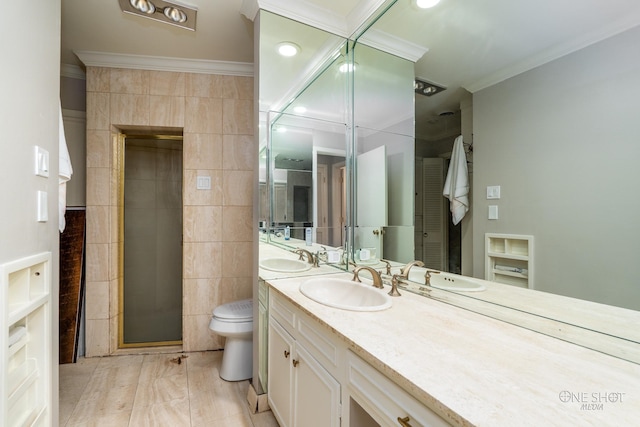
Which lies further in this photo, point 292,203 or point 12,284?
point 292,203

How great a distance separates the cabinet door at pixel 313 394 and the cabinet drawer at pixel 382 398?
0.41ft

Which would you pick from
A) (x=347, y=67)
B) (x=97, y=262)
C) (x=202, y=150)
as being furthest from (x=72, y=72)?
(x=347, y=67)

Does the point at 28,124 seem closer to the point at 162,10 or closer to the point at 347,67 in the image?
the point at 162,10

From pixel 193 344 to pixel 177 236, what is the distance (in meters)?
1.03

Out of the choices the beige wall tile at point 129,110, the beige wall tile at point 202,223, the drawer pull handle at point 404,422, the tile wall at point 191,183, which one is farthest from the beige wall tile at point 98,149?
the drawer pull handle at point 404,422

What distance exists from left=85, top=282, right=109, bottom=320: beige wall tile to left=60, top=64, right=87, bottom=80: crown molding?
1.82m

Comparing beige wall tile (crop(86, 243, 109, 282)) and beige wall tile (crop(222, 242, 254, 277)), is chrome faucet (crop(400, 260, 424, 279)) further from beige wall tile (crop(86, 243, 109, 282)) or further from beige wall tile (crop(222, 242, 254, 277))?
beige wall tile (crop(86, 243, 109, 282))

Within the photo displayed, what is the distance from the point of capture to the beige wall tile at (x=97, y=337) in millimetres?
2318

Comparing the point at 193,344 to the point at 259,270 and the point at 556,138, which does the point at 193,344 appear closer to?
the point at 259,270

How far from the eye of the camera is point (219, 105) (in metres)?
2.52

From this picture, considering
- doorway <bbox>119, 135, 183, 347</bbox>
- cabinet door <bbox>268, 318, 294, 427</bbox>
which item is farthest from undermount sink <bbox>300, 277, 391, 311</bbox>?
doorway <bbox>119, 135, 183, 347</bbox>

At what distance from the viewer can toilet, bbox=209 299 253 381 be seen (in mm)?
1961

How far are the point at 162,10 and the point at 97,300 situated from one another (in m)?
2.25

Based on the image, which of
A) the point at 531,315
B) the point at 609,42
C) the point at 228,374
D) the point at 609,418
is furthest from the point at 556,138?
the point at 228,374
